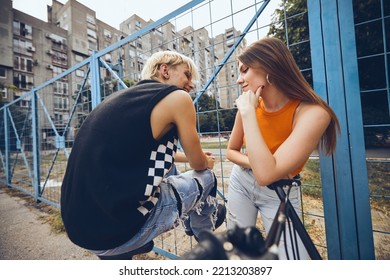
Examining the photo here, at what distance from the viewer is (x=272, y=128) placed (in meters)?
1.10

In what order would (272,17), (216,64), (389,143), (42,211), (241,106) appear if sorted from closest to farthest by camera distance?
(241,106) → (272,17) → (216,64) → (389,143) → (42,211)

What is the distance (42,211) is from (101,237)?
10.8 ft

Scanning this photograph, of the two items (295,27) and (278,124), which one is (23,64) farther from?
(278,124)

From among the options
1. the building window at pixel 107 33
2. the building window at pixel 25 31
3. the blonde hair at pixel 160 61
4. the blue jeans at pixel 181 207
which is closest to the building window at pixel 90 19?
the building window at pixel 107 33

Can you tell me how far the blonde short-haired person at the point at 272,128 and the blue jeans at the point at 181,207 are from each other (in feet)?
0.50

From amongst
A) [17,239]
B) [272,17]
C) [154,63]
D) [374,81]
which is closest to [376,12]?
[374,81]

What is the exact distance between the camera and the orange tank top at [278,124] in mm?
1046

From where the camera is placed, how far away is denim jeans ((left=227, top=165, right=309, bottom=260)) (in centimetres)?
111

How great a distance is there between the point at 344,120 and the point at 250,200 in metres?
0.67

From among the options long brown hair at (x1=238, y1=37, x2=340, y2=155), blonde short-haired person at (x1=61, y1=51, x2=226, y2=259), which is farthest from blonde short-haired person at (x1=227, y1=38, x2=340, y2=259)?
blonde short-haired person at (x1=61, y1=51, x2=226, y2=259)

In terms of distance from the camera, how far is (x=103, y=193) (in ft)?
2.75

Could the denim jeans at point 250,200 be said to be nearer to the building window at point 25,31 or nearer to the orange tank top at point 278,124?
the orange tank top at point 278,124

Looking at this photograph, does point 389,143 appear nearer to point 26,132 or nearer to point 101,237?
point 101,237

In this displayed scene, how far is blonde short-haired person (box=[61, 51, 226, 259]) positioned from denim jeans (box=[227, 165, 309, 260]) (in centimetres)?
42
